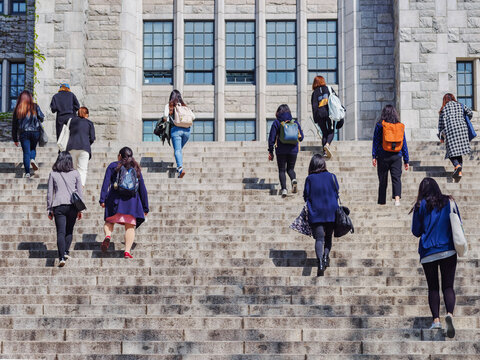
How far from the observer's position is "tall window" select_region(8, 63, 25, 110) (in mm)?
24719

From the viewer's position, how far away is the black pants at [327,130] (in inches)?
651

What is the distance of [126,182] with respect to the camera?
38.3 feet

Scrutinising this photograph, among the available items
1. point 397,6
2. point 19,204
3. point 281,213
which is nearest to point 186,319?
point 281,213

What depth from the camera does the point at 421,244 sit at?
9125mm

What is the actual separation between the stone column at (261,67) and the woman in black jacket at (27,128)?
8.41 meters

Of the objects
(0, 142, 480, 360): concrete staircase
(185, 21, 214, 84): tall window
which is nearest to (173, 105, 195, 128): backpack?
(0, 142, 480, 360): concrete staircase

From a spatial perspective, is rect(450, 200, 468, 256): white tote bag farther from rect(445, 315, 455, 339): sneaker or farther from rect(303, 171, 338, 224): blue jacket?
rect(303, 171, 338, 224): blue jacket

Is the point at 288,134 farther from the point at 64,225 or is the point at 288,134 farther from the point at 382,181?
the point at 64,225

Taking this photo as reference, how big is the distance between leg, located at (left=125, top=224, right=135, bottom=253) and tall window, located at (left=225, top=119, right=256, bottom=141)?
12.3m

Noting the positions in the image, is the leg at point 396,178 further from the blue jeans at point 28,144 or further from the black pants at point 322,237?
the blue jeans at point 28,144

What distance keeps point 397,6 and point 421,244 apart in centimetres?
1472

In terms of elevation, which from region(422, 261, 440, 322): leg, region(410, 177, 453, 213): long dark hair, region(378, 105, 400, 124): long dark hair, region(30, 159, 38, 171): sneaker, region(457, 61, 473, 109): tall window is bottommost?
region(422, 261, 440, 322): leg

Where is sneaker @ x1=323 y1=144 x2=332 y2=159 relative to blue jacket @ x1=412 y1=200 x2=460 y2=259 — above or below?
above

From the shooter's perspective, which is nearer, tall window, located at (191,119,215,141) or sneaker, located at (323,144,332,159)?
sneaker, located at (323,144,332,159)
